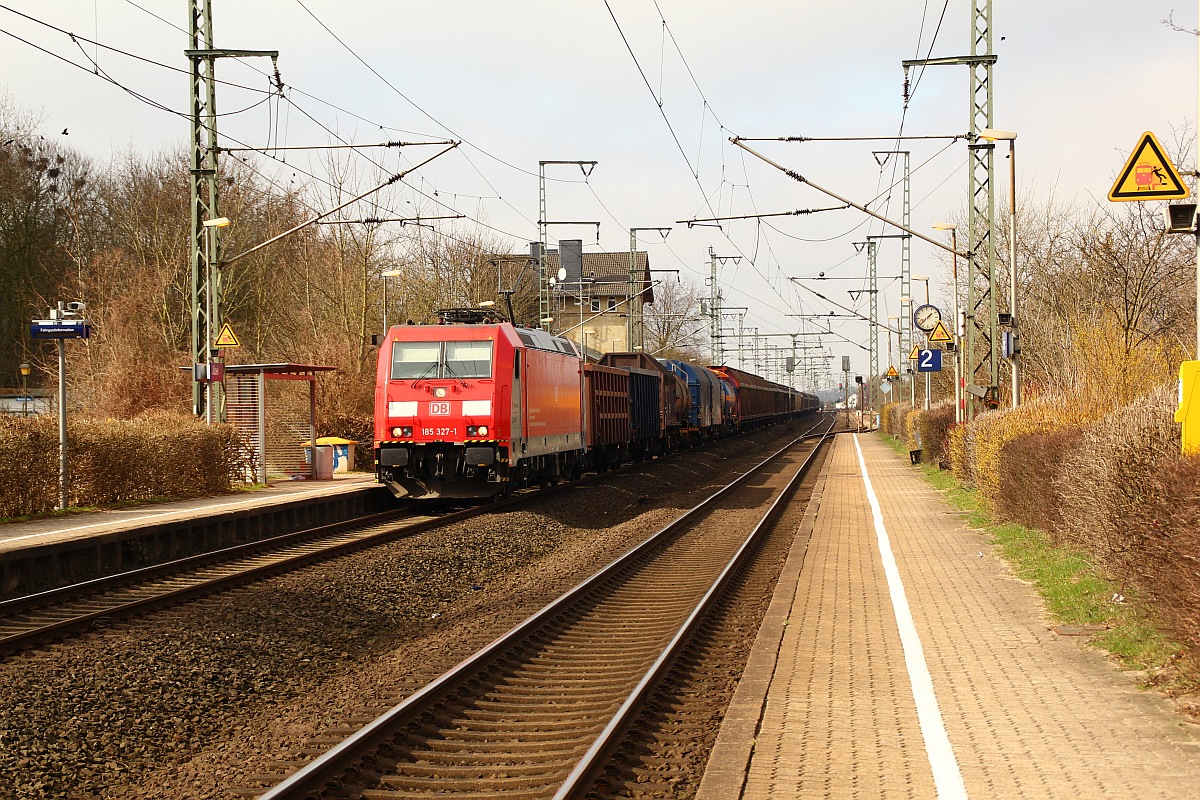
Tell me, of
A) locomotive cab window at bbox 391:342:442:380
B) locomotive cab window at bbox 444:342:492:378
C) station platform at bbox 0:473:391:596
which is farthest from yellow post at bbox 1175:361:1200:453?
locomotive cab window at bbox 391:342:442:380

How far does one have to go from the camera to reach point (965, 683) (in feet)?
24.8

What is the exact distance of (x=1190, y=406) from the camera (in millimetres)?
7598

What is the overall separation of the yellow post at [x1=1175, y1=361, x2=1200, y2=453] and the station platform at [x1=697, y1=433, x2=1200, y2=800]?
63.7 inches

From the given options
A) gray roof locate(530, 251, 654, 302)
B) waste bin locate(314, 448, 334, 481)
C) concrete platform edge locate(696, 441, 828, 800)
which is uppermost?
gray roof locate(530, 251, 654, 302)

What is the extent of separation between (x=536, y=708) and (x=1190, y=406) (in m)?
4.80

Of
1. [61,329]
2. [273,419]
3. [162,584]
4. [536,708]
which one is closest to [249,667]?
[536,708]

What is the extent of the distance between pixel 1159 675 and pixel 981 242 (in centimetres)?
1864

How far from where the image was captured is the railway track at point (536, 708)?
6086mm

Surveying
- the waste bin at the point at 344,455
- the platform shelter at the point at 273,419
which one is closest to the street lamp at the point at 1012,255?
the platform shelter at the point at 273,419

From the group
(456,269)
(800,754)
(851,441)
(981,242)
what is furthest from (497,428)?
(851,441)

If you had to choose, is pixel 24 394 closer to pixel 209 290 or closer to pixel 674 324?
pixel 209 290

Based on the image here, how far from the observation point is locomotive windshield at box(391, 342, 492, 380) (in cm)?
1967

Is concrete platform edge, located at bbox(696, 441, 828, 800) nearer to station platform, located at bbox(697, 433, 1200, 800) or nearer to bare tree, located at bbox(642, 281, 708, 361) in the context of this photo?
station platform, located at bbox(697, 433, 1200, 800)

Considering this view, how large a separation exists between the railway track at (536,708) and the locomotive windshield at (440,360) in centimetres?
691
